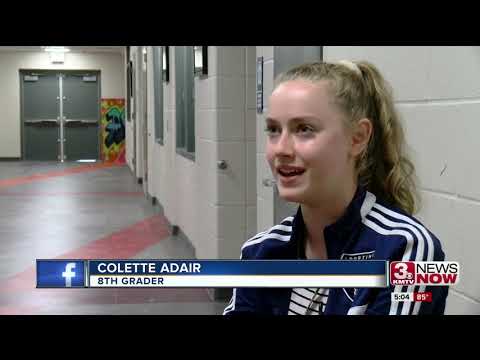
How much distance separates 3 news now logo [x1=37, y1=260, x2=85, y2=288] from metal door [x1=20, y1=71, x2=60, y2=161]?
50.1ft

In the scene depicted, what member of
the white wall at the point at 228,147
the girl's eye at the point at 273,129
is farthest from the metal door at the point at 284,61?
the girl's eye at the point at 273,129

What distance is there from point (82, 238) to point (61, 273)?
16.4ft

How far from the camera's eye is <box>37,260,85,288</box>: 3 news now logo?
92cm

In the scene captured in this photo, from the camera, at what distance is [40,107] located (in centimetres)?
1568

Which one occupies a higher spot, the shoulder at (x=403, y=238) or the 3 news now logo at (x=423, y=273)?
the shoulder at (x=403, y=238)

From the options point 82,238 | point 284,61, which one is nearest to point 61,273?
point 284,61

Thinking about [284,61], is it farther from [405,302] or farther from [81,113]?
[81,113]

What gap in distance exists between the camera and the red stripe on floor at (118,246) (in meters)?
4.28

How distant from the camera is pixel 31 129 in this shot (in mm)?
15727

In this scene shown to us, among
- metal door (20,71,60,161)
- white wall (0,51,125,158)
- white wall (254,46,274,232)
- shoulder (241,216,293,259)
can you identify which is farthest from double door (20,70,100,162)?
shoulder (241,216,293,259)

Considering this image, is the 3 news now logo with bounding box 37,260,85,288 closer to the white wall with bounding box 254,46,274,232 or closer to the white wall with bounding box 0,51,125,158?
the white wall with bounding box 254,46,274,232

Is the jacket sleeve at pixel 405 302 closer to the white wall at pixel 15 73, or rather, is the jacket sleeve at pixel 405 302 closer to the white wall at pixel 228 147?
the white wall at pixel 228 147
